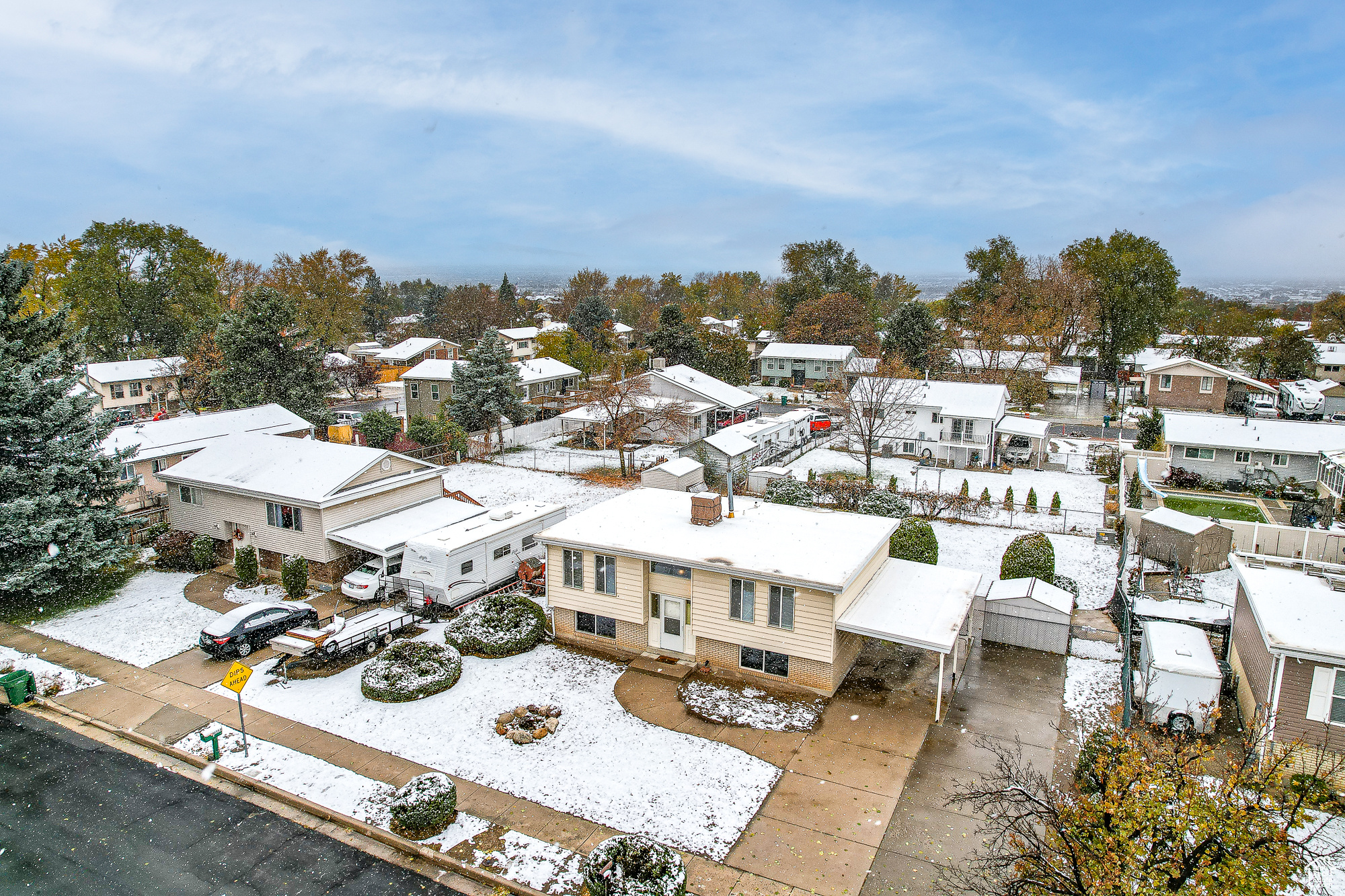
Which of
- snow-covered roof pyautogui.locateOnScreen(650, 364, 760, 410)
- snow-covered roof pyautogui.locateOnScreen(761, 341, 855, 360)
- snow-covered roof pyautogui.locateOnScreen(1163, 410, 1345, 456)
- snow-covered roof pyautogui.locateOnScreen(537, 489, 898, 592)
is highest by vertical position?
snow-covered roof pyautogui.locateOnScreen(761, 341, 855, 360)

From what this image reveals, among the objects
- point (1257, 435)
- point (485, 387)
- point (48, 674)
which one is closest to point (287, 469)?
point (48, 674)

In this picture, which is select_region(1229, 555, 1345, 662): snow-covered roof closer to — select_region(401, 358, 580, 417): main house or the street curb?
the street curb

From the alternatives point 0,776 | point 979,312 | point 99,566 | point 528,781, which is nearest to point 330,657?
point 0,776

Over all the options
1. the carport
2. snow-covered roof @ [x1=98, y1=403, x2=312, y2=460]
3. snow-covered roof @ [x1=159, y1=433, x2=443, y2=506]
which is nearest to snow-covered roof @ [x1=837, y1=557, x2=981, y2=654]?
the carport

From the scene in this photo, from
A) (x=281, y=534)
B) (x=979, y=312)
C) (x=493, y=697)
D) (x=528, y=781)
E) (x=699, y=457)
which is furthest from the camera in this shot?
(x=979, y=312)

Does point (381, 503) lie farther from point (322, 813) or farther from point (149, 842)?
point (149, 842)

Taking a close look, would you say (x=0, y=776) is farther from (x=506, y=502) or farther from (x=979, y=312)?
(x=979, y=312)

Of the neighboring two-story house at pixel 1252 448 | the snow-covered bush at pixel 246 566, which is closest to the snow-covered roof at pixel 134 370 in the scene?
the snow-covered bush at pixel 246 566
